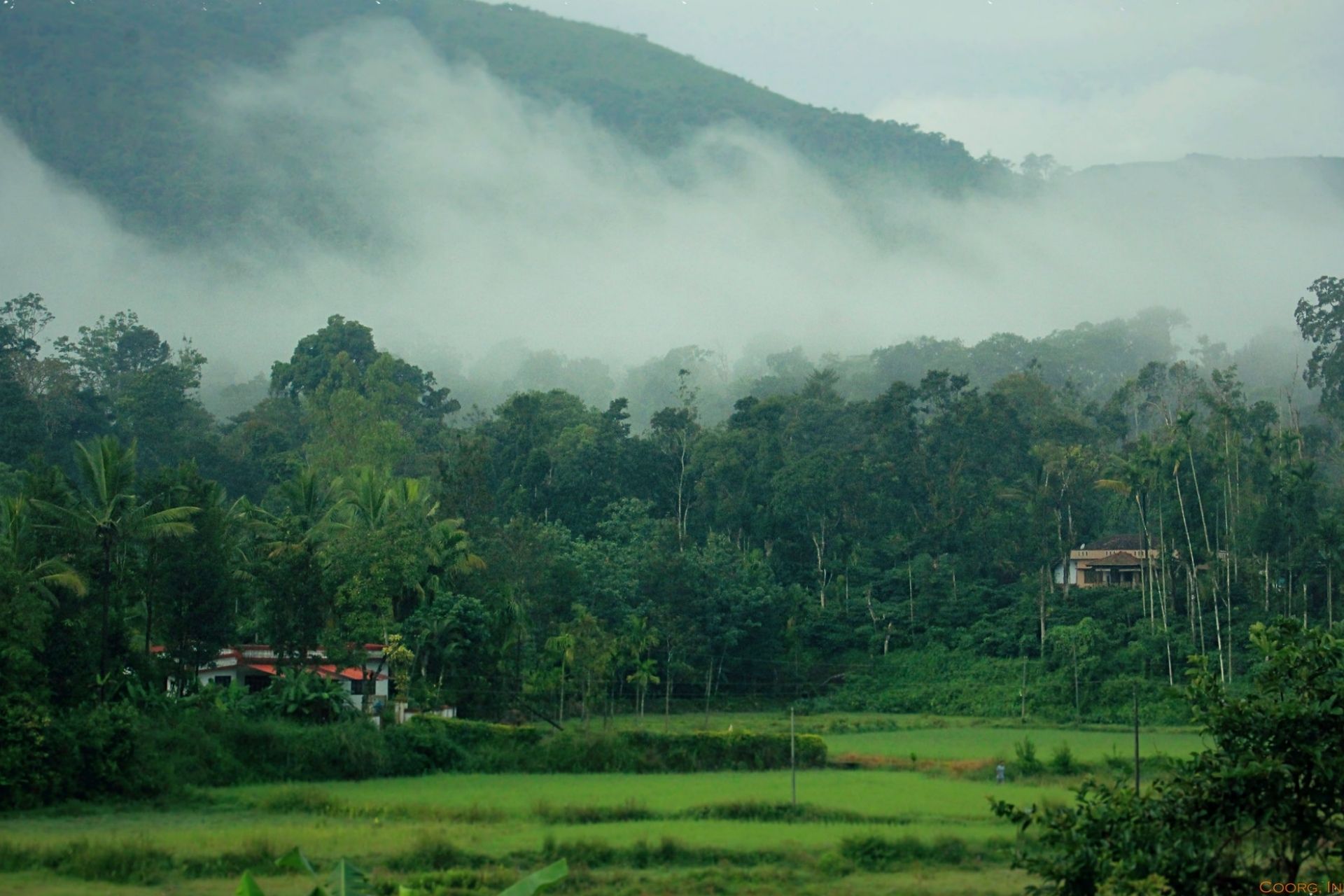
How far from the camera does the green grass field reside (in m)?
18.0

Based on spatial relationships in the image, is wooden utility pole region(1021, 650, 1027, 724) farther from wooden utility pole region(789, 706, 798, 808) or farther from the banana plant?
the banana plant

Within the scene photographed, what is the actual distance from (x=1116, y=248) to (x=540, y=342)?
227 feet

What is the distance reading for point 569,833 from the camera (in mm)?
21031

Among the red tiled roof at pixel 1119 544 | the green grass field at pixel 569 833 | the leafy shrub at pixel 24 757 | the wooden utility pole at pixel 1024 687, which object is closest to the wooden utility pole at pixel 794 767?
the green grass field at pixel 569 833

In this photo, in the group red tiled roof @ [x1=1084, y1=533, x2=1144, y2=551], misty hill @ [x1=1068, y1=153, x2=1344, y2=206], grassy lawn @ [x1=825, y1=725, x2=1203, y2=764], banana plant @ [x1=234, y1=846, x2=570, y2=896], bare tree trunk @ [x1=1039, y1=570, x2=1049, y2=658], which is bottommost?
grassy lawn @ [x1=825, y1=725, x2=1203, y2=764]

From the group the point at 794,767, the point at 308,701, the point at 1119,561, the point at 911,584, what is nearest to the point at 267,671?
the point at 308,701

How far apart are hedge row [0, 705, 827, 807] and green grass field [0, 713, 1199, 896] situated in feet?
2.40

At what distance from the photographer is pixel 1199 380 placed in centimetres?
6159

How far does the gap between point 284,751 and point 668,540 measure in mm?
22612

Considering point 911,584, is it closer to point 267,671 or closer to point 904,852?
point 267,671

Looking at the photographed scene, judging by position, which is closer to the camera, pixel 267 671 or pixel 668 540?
pixel 267 671

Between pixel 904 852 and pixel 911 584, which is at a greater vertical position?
pixel 911 584

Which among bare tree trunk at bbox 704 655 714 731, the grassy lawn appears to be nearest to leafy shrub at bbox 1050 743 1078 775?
the grassy lawn

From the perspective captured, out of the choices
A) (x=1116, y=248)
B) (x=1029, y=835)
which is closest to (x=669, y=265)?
(x=1116, y=248)
